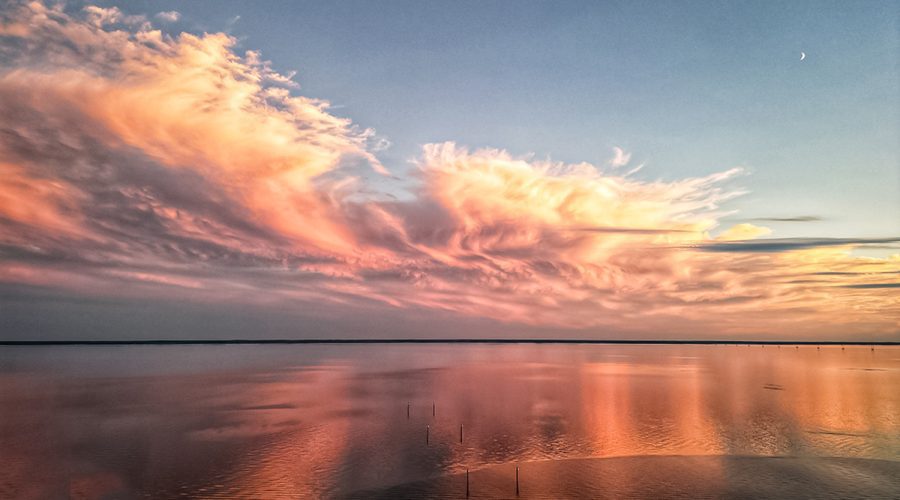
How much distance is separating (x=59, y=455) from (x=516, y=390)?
3014 inches

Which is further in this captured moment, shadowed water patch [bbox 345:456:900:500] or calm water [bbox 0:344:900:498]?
calm water [bbox 0:344:900:498]

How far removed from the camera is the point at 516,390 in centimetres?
10594

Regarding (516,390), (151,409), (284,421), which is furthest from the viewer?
(516,390)

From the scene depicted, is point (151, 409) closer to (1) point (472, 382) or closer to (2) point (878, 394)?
(1) point (472, 382)

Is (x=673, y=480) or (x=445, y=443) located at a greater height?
(x=673, y=480)

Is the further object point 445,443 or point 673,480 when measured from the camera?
point 445,443

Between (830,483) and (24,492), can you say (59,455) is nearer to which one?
(24,492)

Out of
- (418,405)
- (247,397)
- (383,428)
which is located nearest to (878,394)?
(418,405)

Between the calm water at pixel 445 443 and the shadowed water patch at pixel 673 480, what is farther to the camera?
the calm water at pixel 445 443

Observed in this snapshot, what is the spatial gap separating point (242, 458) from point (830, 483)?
1973 inches

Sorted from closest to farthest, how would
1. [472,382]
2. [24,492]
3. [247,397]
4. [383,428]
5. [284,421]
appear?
1. [24,492]
2. [383,428]
3. [284,421]
4. [247,397]
5. [472,382]

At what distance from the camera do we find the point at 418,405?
273 feet

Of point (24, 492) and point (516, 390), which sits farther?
point (516, 390)

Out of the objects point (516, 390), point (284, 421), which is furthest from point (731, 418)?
point (284, 421)
